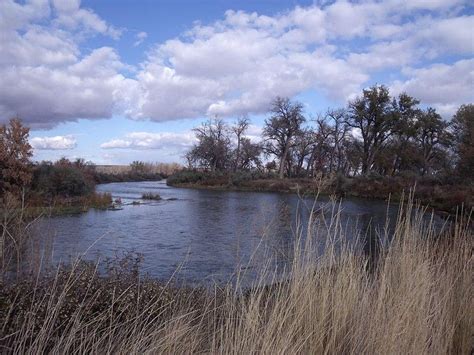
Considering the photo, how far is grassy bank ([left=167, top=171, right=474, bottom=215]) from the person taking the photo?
1308 inches

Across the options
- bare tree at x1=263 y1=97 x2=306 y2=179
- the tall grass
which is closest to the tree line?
bare tree at x1=263 y1=97 x2=306 y2=179

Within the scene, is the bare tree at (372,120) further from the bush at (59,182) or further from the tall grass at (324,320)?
the tall grass at (324,320)

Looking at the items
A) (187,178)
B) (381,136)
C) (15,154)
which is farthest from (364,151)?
(15,154)

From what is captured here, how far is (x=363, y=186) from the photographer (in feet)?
163

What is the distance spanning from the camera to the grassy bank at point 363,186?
33.2 m

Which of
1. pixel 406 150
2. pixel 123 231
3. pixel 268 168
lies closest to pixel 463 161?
pixel 406 150

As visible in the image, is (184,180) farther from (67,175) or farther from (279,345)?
(279,345)

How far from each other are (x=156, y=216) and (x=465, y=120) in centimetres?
4362

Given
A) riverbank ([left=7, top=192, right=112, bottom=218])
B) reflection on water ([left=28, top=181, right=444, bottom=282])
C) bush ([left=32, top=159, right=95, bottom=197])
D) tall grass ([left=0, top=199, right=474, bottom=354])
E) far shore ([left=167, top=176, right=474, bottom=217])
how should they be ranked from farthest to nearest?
bush ([left=32, top=159, right=95, bottom=197]), far shore ([left=167, top=176, right=474, bottom=217]), riverbank ([left=7, top=192, right=112, bottom=218]), reflection on water ([left=28, top=181, right=444, bottom=282]), tall grass ([left=0, top=199, right=474, bottom=354])

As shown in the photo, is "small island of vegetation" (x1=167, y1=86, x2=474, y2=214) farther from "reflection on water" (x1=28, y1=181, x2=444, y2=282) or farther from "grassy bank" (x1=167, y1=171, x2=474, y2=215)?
"reflection on water" (x1=28, y1=181, x2=444, y2=282)

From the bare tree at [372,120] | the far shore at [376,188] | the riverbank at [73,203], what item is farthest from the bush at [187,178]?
the riverbank at [73,203]

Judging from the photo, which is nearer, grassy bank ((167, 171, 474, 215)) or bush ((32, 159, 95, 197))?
bush ((32, 159, 95, 197))

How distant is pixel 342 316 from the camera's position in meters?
3.20

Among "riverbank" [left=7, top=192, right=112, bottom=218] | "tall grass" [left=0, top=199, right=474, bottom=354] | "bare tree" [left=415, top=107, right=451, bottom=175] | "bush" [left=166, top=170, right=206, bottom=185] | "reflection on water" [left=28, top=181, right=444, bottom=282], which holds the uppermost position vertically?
"bare tree" [left=415, top=107, right=451, bottom=175]
